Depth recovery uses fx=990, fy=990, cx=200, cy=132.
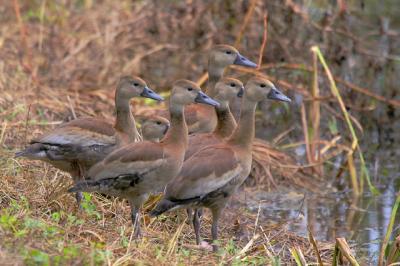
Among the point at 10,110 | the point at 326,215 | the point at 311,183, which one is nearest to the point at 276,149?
the point at 311,183

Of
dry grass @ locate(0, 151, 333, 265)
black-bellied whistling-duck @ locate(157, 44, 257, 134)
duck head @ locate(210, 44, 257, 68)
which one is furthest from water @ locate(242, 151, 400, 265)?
duck head @ locate(210, 44, 257, 68)

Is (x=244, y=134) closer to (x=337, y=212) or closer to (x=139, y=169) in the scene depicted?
(x=139, y=169)

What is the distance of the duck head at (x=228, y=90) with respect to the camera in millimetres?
7555

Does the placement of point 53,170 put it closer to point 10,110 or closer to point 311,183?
point 10,110

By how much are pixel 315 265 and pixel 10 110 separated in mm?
3707

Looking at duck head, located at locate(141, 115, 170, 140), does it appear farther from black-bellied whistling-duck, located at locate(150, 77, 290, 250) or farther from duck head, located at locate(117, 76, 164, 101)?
black-bellied whistling-duck, located at locate(150, 77, 290, 250)

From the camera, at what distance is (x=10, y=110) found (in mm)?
9070

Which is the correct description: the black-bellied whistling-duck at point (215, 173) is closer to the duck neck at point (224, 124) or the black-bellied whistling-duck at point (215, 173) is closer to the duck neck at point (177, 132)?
the duck neck at point (177, 132)

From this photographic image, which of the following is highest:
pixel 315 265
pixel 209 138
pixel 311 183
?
pixel 209 138

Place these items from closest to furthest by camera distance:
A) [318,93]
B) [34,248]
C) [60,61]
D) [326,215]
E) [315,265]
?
[34,248], [315,265], [326,215], [318,93], [60,61]

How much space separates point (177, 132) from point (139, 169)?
1.28ft

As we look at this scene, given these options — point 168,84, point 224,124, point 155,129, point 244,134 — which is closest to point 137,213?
point 244,134

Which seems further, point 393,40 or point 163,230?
point 393,40

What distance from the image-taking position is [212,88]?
8.35m
